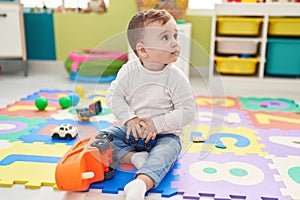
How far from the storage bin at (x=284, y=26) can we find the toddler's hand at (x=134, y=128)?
4.52 feet

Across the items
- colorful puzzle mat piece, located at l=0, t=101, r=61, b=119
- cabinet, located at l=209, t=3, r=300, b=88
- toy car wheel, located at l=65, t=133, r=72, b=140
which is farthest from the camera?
cabinet, located at l=209, t=3, r=300, b=88

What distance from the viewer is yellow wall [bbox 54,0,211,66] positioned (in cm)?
239

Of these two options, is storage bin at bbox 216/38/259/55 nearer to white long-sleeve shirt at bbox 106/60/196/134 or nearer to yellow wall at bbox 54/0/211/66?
yellow wall at bbox 54/0/211/66

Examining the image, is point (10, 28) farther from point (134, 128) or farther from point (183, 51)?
point (134, 128)

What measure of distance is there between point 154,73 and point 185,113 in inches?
5.5

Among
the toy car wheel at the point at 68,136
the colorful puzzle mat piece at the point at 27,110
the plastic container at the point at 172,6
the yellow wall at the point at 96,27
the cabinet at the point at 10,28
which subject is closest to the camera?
the toy car wheel at the point at 68,136

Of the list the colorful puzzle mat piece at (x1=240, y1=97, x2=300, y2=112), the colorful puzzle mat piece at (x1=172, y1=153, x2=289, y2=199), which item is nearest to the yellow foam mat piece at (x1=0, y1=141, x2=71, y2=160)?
the colorful puzzle mat piece at (x1=172, y1=153, x2=289, y2=199)

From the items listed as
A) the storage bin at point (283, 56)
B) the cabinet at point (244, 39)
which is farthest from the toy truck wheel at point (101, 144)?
the storage bin at point (283, 56)

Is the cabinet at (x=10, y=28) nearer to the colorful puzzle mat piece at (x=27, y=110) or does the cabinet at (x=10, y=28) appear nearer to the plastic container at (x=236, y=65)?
the colorful puzzle mat piece at (x=27, y=110)

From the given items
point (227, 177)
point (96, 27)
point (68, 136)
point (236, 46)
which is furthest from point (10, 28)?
point (227, 177)

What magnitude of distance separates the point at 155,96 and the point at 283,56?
1326 mm

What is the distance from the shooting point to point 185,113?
37.4 inches

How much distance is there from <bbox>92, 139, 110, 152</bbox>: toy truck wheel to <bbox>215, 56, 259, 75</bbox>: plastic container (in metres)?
1.29

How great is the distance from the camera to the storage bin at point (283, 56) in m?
2.00
